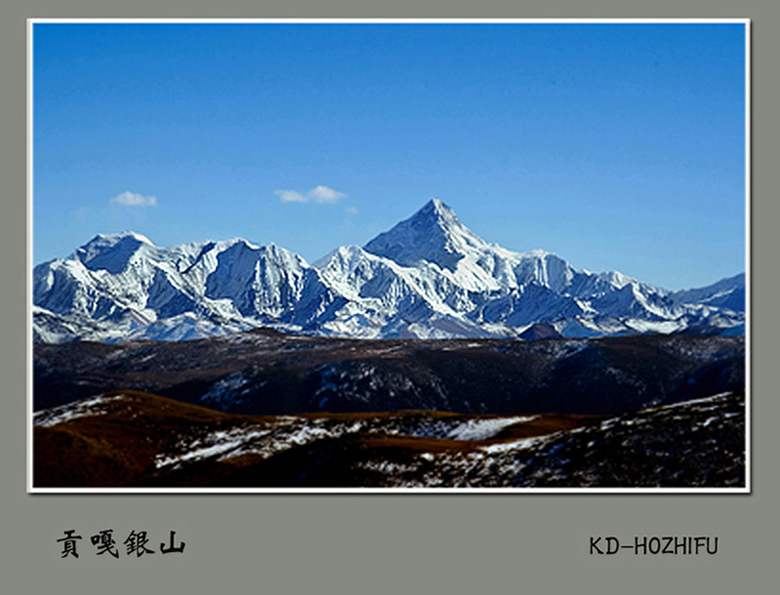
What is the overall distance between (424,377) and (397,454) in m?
47.4

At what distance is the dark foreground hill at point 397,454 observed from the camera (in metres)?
40.6

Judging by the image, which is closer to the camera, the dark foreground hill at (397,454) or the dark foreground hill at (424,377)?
the dark foreground hill at (397,454)

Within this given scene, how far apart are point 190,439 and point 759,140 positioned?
127 feet

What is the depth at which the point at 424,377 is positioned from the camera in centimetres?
9225

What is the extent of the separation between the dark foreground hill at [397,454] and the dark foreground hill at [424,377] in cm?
2081

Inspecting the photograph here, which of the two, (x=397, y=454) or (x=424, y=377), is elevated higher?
(x=424, y=377)

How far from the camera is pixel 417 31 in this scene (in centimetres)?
4456

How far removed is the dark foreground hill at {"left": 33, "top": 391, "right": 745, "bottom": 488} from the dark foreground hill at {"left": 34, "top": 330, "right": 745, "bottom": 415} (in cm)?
2081

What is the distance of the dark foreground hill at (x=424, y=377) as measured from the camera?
83.4 meters

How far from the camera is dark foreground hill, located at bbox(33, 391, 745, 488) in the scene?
133 ft

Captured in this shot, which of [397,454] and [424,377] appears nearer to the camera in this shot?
[397,454]

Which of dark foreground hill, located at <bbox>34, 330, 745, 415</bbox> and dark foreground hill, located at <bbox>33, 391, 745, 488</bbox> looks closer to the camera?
dark foreground hill, located at <bbox>33, 391, 745, 488</bbox>
